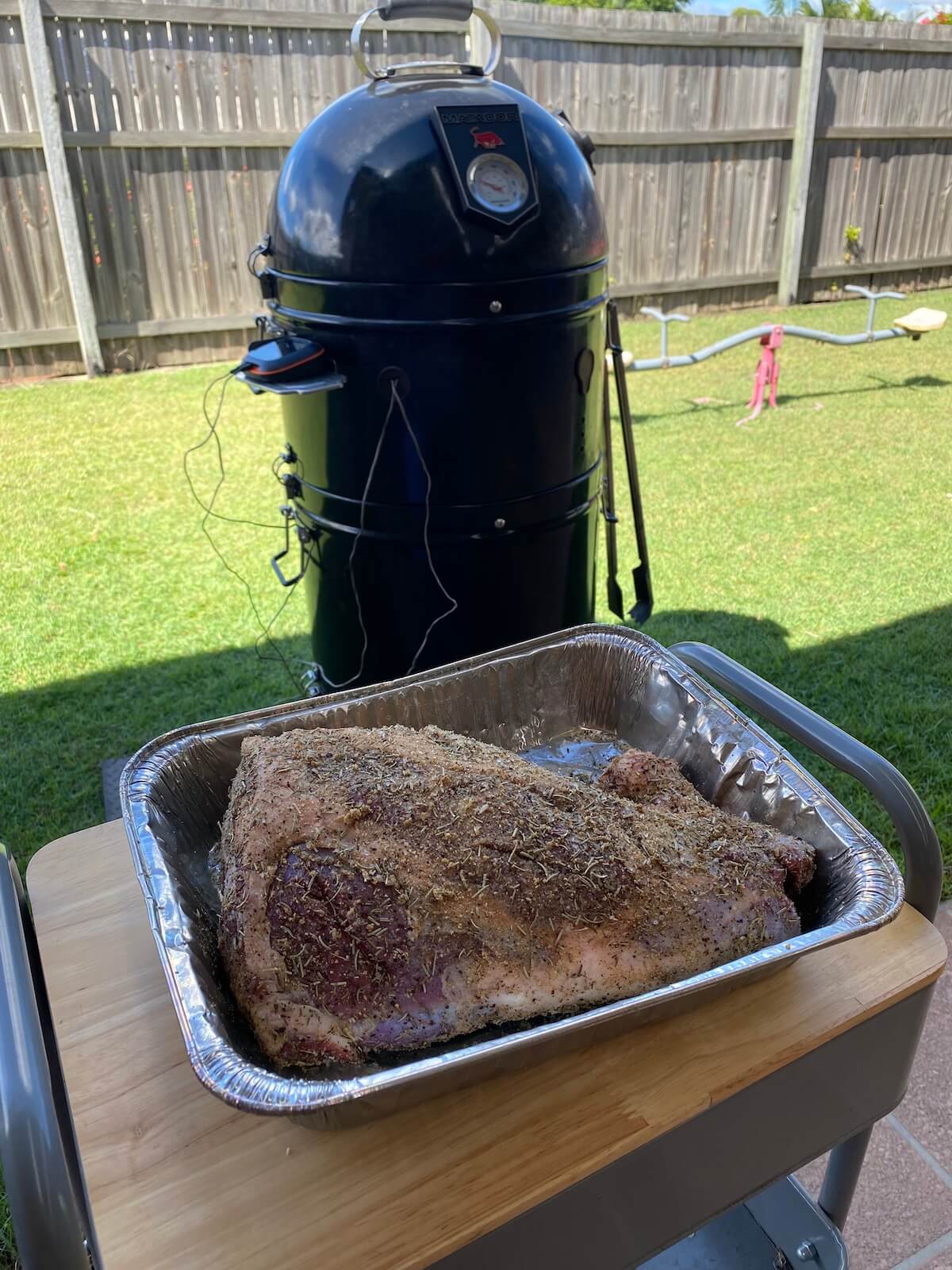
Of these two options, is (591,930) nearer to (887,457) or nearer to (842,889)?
(842,889)

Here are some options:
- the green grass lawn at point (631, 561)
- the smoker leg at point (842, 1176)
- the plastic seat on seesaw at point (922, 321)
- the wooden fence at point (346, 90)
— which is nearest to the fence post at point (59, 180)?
the wooden fence at point (346, 90)

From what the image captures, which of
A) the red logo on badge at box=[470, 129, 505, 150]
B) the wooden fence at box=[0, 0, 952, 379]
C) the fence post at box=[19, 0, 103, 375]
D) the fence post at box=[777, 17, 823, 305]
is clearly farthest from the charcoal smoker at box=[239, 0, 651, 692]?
the fence post at box=[777, 17, 823, 305]

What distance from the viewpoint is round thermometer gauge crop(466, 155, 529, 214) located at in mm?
1968

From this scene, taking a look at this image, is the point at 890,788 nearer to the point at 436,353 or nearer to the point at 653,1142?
the point at 653,1142

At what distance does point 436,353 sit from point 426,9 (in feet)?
2.44

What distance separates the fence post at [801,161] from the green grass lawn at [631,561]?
195cm

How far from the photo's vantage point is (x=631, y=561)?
4.63 meters

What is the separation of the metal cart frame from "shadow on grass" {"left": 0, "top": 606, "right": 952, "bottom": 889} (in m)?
1.64

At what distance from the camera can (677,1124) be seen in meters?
1.03

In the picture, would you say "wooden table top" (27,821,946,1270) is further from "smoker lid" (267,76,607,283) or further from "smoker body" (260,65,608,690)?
"smoker lid" (267,76,607,283)

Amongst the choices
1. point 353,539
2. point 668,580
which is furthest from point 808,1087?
point 668,580

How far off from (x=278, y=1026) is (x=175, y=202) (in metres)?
7.11

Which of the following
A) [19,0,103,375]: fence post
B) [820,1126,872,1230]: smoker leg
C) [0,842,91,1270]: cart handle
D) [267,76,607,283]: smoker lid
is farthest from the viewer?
[19,0,103,375]: fence post

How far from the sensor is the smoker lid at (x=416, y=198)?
1.96m
